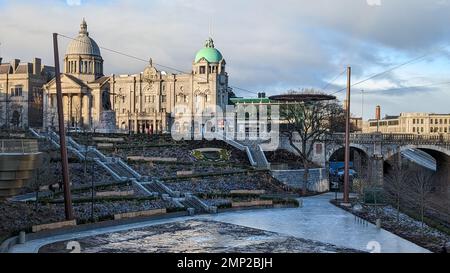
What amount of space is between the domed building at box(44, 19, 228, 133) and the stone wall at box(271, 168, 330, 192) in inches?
1564

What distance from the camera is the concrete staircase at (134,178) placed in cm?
4609

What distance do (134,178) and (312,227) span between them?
22.6m

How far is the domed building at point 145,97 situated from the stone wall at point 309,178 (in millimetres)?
39723

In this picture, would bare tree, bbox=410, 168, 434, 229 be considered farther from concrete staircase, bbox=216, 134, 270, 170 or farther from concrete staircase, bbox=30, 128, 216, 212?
concrete staircase, bbox=216, 134, 270, 170

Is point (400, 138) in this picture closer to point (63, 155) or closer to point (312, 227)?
point (312, 227)

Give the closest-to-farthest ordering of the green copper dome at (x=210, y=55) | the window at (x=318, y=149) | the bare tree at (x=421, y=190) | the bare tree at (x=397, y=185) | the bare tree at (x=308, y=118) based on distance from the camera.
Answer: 1. the bare tree at (x=421, y=190)
2. the bare tree at (x=397, y=185)
3. the bare tree at (x=308, y=118)
4. the window at (x=318, y=149)
5. the green copper dome at (x=210, y=55)

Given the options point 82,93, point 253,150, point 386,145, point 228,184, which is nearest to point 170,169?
point 228,184

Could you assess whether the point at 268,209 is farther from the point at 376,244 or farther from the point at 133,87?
the point at 133,87

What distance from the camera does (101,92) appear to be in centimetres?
11881

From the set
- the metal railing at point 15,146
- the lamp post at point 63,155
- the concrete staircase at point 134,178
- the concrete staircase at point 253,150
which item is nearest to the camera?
the metal railing at point 15,146

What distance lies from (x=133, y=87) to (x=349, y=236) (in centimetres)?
8938

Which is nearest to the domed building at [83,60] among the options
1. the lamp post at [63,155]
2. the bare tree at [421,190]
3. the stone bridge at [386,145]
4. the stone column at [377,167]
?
the stone bridge at [386,145]

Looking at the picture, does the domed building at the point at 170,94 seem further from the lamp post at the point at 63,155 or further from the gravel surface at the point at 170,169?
the lamp post at the point at 63,155
